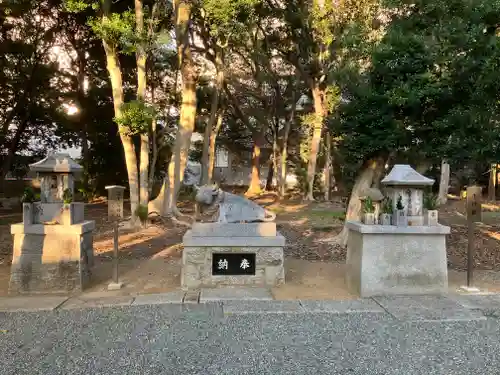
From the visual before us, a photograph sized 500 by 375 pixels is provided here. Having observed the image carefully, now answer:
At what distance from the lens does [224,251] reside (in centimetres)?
648

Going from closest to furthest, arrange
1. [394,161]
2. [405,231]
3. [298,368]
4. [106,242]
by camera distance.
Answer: [298,368], [405,231], [394,161], [106,242]

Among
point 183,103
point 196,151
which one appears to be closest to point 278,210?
point 183,103

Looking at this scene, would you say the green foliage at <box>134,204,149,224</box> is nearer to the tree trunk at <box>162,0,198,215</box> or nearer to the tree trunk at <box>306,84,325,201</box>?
the tree trunk at <box>162,0,198,215</box>

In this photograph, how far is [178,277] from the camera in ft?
23.9

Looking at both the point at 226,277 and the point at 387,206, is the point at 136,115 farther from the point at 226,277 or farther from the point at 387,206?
the point at 387,206

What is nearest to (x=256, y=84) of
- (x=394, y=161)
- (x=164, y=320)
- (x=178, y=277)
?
(x=394, y=161)

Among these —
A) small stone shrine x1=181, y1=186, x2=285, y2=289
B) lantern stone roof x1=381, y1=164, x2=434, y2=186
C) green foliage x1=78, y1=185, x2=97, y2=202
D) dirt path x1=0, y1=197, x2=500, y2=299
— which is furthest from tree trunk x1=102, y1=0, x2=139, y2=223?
green foliage x1=78, y1=185, x2=97, y2=202

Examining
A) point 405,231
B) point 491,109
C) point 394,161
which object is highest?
point 491,109

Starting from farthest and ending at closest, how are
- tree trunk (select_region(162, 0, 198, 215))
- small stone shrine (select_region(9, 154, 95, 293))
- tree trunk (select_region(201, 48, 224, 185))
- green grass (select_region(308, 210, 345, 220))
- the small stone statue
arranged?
tree trunk (select_region(201, 48, 224, 185)), green grass (select_region(308, 210, 345, 220)), tree trunk (select_region(162, 0, 198, 215)), the small stone statue, small stone shrine (select_region(9, 154, 95, 293))

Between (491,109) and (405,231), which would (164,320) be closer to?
(405,231)

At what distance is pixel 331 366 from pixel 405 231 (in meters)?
2.90

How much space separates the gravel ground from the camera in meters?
3.66

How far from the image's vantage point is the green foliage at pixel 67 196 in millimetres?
6259

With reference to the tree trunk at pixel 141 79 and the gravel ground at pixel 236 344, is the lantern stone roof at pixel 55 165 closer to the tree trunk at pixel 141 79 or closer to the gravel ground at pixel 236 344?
the gravel ground at pixel 236 344
